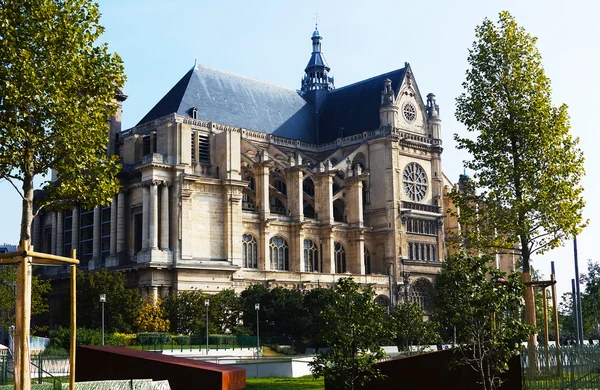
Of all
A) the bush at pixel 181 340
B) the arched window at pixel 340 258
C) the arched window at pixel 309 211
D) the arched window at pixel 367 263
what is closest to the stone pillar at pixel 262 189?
the arched window at pixel 309 211

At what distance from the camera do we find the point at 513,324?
24188 mm

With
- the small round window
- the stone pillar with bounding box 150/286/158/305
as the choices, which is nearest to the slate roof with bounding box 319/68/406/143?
the small round window

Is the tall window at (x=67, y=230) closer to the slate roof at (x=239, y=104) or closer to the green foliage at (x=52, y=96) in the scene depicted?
the slate roof at (x=239, y=104)

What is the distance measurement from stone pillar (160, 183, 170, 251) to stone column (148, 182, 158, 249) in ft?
2.47

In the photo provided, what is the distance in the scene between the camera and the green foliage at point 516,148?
33.1 meters

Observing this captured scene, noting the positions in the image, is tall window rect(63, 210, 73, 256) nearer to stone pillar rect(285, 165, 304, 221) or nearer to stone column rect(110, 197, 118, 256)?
stone column rect(110, 197, 118, 256)

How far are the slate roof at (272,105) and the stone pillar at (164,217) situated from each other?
36.3ft

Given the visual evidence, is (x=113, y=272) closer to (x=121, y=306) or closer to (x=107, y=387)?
(x=121, y=306)

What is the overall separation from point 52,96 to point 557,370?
52.8 ft

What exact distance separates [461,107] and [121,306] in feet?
115

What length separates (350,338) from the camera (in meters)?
26.7

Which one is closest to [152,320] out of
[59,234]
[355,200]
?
[59,234]

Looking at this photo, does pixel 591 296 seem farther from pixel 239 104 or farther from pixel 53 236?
pixel 53 236

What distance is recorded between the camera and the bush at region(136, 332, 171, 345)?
2237 inches
